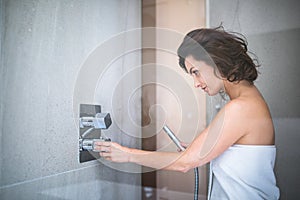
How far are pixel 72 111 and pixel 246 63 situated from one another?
554 millimetres

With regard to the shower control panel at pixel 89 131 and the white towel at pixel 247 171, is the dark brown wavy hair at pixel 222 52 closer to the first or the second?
the white towel at pixel 247 171

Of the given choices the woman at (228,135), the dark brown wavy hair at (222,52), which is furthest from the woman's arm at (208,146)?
the dark brown wavy hair at (222,52)

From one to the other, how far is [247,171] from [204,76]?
29 centimetres

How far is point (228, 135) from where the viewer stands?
65 cm

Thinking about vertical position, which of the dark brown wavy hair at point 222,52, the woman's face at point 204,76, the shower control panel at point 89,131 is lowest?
the shower control panel at point 89,131

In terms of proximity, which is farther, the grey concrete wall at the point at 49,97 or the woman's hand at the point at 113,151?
the woman's hand at the point at 113,151

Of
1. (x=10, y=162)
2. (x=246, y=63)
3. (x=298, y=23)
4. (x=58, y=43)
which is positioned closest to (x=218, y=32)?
(x=246, y=63)

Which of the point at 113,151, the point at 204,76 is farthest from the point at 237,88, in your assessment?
the point at 113,151

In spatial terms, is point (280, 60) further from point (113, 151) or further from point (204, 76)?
point (113, 151)

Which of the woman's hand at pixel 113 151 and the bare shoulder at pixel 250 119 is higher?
the bare shoulder at pixel 250 119

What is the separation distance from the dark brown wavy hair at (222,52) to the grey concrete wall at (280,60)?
0.15 ft

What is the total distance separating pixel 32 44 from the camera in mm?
690

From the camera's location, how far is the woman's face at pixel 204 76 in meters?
0.73

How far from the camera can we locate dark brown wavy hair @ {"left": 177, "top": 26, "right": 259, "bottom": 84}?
0.71 metres
